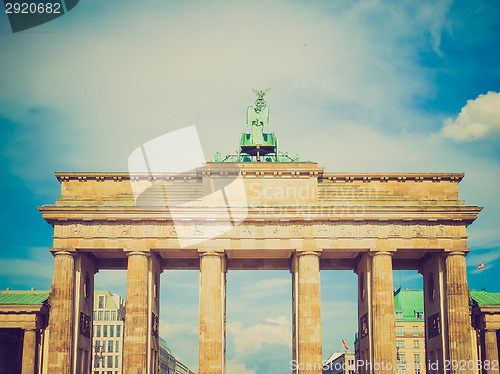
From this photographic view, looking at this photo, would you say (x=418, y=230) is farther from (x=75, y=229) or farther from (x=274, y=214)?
(x=75, y=229)

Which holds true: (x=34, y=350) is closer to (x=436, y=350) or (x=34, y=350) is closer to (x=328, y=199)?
(x=328, y=199)

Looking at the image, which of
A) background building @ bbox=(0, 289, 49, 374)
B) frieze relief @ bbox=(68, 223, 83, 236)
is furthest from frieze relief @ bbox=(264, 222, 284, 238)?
background building @ bbox=(0, 289, 49, 374)

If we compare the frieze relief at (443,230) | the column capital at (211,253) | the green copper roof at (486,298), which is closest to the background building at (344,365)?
the green copper roof at (486,298)

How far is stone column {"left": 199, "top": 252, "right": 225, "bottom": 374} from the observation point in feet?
185

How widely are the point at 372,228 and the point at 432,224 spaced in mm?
4943

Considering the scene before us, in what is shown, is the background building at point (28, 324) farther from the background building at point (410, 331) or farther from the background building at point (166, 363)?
the background building at point (166, 363)

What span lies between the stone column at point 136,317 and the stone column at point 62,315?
4.47 m

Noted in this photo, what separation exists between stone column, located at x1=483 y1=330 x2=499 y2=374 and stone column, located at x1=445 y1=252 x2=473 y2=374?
16.2 feet

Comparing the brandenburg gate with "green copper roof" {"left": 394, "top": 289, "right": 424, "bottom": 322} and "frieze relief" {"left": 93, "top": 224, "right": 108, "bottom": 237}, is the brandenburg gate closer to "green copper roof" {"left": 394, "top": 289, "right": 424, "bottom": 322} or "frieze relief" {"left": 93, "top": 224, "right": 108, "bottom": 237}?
"frieze relief" {"left": 93, "top": 224, "right": 108, "bottom": 237}

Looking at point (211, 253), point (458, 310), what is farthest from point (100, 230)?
point (458, 310)

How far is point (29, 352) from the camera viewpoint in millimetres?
59031

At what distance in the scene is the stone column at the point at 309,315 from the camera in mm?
56531

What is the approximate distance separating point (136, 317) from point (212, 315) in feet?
19.8

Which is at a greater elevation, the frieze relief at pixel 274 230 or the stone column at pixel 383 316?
the frieze relief at pixel 274 230
